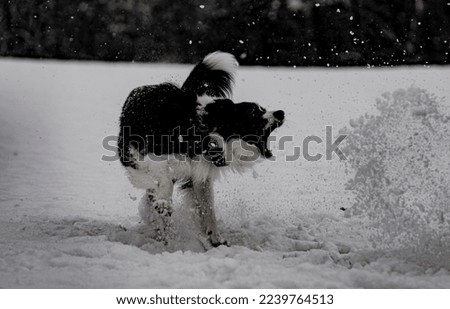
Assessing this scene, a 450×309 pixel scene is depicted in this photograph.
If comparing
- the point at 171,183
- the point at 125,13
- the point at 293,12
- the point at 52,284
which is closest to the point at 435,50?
the point at 293,12

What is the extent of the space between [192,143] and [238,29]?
14.3 ft

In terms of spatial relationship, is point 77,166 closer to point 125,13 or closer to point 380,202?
point 125,13

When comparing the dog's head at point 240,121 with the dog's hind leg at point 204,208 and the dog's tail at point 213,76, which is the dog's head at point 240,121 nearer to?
the dog's tail at point 213,76

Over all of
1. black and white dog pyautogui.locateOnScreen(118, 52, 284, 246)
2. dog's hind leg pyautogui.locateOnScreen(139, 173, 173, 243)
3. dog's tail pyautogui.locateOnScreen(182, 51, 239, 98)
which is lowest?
dog's hind leg pyautogui.locateOnScreen(139, 173, 173, 243)

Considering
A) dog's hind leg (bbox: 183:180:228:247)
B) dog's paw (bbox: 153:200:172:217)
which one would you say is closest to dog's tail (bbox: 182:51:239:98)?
dog's hind leg (bbox: 183:180:228:247)

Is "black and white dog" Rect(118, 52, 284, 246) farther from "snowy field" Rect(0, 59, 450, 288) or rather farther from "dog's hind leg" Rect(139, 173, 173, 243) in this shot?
"snowy field" Rect(0, 59, 450, 288)

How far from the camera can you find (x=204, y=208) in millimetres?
4281

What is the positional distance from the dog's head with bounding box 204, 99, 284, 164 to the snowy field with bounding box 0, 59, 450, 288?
34 cm

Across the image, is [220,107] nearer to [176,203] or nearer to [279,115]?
[279,115]

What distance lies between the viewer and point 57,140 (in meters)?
8.07

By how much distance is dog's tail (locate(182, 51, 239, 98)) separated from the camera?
14.4 feet

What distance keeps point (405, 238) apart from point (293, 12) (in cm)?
501
